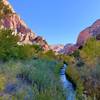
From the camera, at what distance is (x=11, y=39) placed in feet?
67.9

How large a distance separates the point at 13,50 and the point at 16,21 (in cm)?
10635

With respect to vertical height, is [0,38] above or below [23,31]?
below

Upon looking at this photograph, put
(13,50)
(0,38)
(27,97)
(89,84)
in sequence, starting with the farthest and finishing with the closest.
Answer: (13,50), (0,38), (89,84), (27,97)

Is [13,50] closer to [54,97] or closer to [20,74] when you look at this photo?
[20,74]

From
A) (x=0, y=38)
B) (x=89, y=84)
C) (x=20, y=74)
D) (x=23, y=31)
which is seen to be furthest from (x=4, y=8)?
(x=23, y=31)

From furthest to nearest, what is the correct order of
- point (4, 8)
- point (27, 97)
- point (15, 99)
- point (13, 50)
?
point (13, 50), point (4, 8), point (27, 97), point (15, 99)

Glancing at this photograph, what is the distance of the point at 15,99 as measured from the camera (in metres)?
7.23

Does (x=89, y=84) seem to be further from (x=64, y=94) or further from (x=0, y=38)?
(x=0, y=38)

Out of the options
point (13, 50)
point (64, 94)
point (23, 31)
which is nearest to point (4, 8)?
point (64, 94)

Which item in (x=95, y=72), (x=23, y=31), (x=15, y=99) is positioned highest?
(x=23, y=31)

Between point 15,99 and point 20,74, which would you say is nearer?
point 15,99

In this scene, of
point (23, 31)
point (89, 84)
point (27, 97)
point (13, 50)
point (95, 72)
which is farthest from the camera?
point (23, 31)

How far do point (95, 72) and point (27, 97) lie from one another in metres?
4.67

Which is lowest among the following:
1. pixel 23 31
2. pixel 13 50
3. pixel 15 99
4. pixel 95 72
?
pixel 15 99
